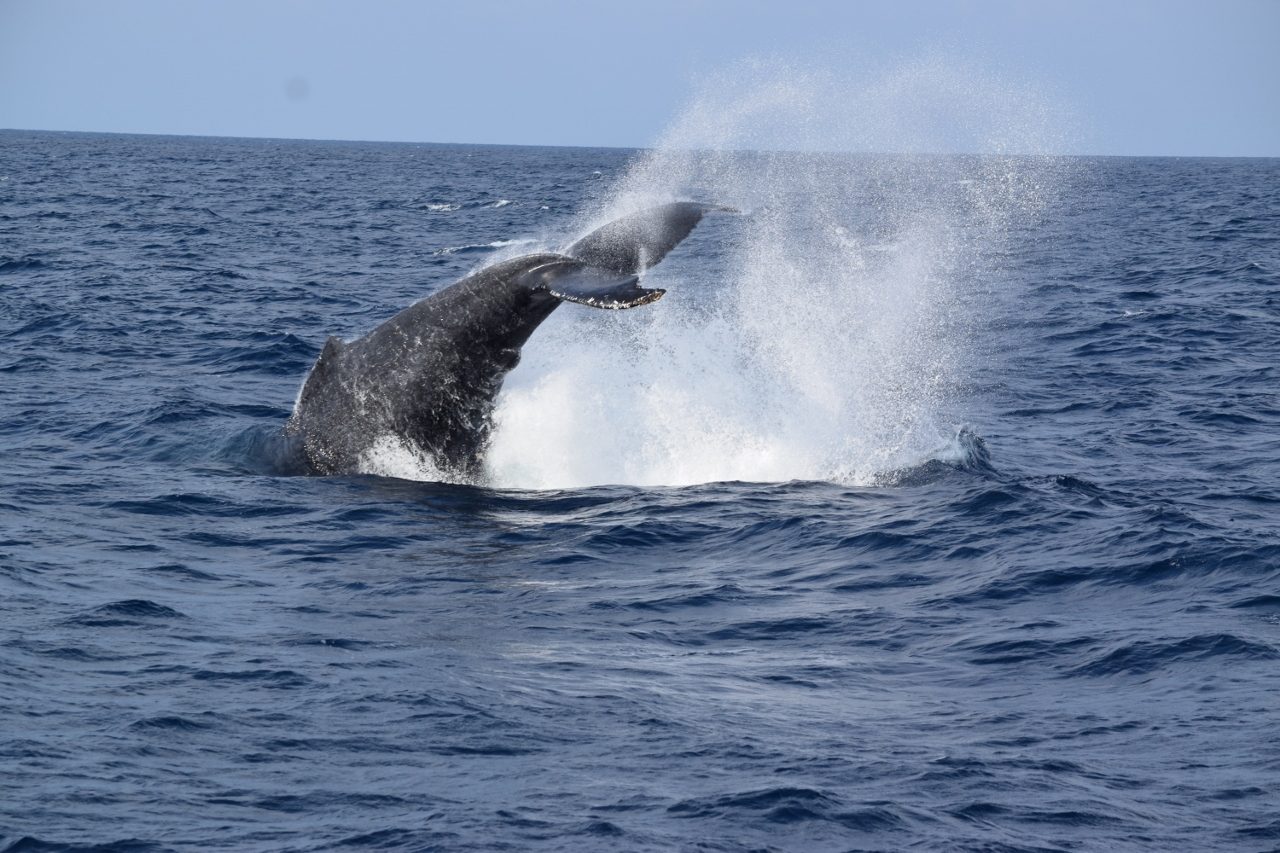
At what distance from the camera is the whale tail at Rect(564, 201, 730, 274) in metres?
12.7

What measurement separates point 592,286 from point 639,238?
4.29 ft

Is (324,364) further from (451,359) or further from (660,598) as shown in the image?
(660,598)

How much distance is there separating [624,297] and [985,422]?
10.4m

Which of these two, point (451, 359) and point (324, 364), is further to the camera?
point (324, 364)

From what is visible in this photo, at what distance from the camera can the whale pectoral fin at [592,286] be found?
36.2 feet

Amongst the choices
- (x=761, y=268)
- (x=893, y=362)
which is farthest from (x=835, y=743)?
(x=761, y=268)

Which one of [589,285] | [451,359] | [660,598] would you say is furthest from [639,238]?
[660,598]

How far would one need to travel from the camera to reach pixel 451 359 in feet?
44.2

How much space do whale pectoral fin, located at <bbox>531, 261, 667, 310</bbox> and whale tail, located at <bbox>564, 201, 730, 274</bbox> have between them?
0.26 meters

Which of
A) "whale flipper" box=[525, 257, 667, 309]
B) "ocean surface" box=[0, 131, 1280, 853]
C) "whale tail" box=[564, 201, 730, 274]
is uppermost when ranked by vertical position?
"whale tail" box=[564, 201, 730, 274]

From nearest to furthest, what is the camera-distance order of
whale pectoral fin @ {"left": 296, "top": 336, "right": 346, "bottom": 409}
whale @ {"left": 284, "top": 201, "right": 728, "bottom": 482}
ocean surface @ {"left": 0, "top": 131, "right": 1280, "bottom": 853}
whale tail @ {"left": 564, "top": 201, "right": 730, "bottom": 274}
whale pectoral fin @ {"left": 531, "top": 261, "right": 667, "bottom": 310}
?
ocean surface @ {"left": 0, "top": 131, "right": 1280, "bottom": 853}, whale pectoral fin @ {"left": 531, "top": 261, "right": 667, "bottom": 310}, whale tail @ {"left": 564, "top": 201, "right": 730, "bottom": 274}, whale @ {"left": 284, "top": 201, "right": 728, "bottom": 482}, whale pectoral fin @ {"left": 296, "top": 336, "right": 346, "bottom": 409}

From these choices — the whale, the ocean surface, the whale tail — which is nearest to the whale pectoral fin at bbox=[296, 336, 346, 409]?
the whale

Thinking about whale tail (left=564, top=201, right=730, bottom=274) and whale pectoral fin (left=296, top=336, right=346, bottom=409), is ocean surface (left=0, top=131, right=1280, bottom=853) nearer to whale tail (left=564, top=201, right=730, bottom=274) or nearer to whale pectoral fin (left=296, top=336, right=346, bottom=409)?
whale pectoral fin (left=296, top=336, right=346, bottom=409)

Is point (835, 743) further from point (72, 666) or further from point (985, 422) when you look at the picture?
point (985, 422)
